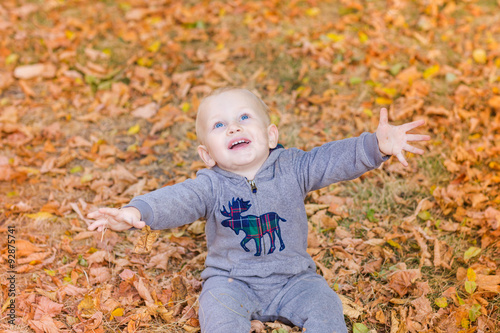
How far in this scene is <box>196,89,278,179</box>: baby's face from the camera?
2.54 m

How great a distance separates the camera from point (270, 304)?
259 cm

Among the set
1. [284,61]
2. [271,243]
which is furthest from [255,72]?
[271,243]

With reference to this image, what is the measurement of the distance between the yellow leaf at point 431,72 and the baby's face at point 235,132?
2674 mm

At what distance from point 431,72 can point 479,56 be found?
654mm

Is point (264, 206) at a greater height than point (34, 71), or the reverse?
point (34, 71)

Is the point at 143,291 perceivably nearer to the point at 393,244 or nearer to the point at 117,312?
the point at 117,312

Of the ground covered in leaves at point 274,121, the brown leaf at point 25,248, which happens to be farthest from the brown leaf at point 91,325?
the brown leaf at point 25,248

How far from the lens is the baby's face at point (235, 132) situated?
2541 mm

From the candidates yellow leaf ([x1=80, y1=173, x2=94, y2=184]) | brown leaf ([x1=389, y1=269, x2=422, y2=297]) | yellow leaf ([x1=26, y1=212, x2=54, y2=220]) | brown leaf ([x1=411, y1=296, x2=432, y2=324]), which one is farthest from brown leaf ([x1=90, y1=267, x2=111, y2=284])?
brown leaf ([x1=411, y1=296, x2=432, y2=324])

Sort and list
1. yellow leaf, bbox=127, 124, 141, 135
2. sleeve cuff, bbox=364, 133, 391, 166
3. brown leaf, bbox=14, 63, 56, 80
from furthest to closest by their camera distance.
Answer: brown leaf, bbox=14, 63, 56, 80
yellow leaf, bbox=127, 124, 141, 135
sleeve cuff, bbox=364, 133, 391, 166

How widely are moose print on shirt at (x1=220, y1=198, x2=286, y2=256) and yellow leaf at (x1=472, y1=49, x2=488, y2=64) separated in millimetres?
3582

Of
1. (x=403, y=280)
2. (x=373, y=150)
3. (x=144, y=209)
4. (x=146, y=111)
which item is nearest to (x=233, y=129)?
(x=144, y=209)

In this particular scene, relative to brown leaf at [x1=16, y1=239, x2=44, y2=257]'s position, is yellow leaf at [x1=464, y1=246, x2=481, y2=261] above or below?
below

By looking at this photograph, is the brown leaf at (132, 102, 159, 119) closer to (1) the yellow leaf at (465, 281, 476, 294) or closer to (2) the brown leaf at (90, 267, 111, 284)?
(2) the brown leaf at (90, 267, 111, 284)
